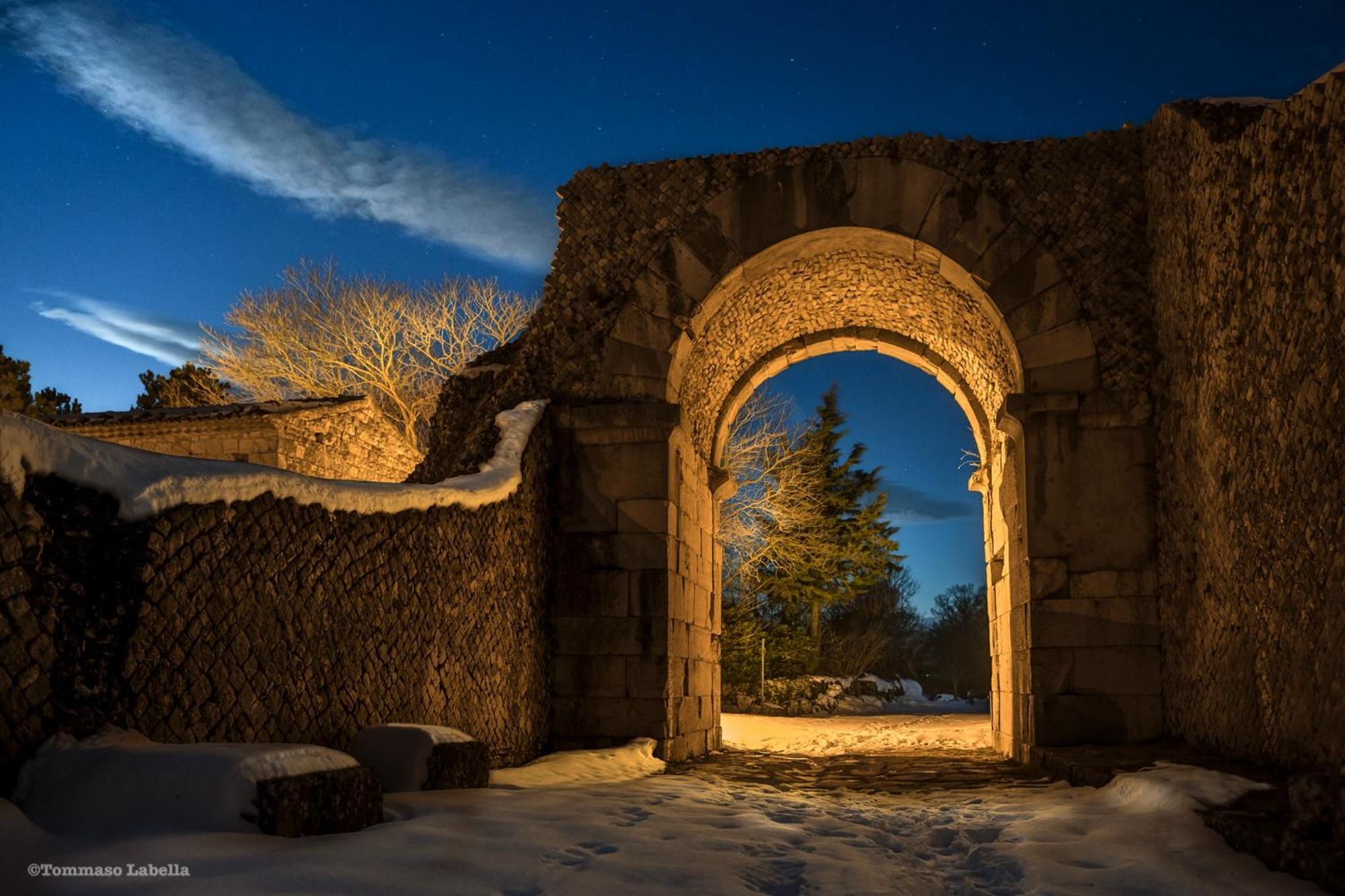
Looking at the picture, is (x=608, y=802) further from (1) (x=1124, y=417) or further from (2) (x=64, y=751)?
(1) (x=1124, y=417)

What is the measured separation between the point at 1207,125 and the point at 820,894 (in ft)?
16.9

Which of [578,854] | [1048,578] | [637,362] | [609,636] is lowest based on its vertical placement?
[578,854]

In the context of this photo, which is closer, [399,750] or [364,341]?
[399,750]

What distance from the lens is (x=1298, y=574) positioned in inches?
188

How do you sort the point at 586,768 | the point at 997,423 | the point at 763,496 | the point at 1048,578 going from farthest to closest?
the point at 763,496 → the point at 997,423 → the point at 1048,578 → the point at 586,768

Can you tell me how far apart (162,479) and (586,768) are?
3490 millimetres

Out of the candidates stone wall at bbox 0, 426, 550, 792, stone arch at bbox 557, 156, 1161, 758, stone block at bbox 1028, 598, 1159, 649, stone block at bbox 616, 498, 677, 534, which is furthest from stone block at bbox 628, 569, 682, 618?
stone block at bbox 1028, 598, 1159, 649

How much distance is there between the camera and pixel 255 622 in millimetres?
4492

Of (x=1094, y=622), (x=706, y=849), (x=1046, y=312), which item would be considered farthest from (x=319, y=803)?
(x=1046, y=312)

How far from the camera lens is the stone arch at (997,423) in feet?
23.6

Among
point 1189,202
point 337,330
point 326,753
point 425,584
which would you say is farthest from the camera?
point 337,330

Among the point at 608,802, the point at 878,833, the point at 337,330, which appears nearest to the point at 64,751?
the point at 608,802

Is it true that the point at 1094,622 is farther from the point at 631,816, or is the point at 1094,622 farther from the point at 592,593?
the point at 631,816

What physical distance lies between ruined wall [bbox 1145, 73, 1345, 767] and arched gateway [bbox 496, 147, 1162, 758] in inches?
13.9
